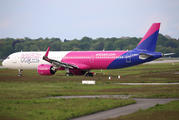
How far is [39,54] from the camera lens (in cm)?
4872

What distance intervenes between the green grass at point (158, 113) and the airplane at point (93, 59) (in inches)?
944

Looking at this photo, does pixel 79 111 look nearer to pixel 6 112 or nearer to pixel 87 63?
pixel 6 112

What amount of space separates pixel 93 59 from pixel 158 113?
93.9ft

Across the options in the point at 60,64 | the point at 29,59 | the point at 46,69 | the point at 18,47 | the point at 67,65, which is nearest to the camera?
the point at 46,69

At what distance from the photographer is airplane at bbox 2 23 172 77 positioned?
42.1m

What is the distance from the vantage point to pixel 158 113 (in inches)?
630

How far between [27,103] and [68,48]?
528 ft

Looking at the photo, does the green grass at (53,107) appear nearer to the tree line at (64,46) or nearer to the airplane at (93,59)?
the airplane at (93,59)

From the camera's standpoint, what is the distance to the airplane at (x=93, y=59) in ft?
138

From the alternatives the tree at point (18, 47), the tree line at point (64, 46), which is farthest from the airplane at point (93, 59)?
the tree at point (18, 47)

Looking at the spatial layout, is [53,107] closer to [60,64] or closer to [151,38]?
[60,64]

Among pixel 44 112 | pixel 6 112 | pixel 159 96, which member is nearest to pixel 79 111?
pixel 44 112

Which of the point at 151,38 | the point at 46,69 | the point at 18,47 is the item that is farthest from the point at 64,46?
the point at 151,38

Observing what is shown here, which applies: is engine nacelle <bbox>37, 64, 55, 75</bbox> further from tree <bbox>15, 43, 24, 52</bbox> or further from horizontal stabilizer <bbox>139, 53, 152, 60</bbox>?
tree <bbox>15, 43, 24, 52</bbox>
